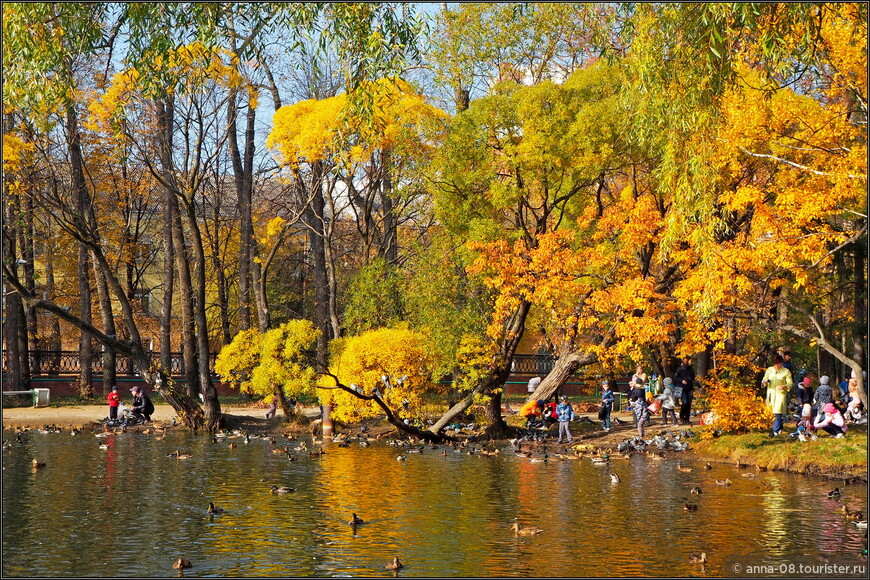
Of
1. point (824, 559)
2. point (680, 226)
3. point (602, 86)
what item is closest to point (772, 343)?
point (602, 86)

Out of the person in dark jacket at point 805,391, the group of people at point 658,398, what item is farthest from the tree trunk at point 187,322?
the person in dark jacket at point 805,391

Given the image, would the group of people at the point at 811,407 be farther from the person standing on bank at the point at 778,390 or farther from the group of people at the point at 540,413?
the group of people at the point at 540,413

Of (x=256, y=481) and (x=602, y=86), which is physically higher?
(x=602, y=86)

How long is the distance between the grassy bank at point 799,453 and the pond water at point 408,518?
33.5 inches

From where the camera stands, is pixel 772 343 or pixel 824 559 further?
pixel 772 343

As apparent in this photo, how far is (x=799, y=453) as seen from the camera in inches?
866

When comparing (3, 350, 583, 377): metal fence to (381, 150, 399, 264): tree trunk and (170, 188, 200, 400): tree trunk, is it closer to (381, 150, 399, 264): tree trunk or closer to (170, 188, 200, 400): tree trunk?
(381, 150, 399, 264): tree trunk

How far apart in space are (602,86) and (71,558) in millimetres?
19993

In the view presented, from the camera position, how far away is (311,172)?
129 ft

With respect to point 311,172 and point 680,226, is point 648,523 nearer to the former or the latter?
point 680,226

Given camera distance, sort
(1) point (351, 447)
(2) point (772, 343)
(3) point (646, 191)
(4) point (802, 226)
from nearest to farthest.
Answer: (4) point (802, 226) → (1) point (351, 447) → (3) point (646, 191) → (2) point (772, 343)

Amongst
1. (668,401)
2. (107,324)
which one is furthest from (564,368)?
(107,324)

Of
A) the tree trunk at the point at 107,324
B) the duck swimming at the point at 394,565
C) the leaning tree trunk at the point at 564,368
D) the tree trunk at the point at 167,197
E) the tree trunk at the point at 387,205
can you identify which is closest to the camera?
the duck swimming at the point at 394,565

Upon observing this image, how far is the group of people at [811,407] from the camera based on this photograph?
75.8 feet
